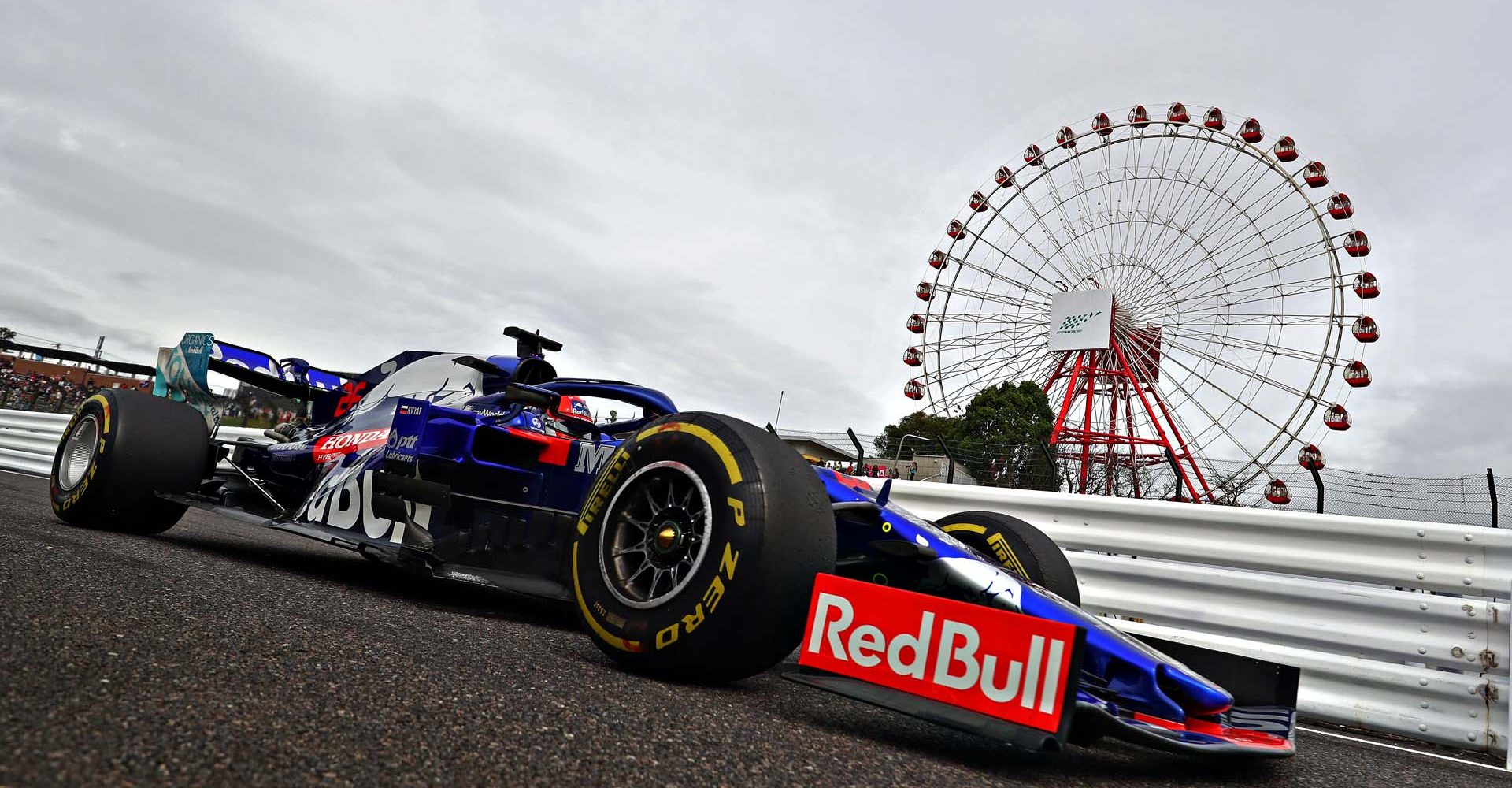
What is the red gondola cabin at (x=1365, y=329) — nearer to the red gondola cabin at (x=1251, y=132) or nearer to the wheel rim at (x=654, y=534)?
the red gondola cabin at (x=1251, y=132)

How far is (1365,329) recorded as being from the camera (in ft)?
75.5

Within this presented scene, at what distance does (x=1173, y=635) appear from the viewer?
13.9ft

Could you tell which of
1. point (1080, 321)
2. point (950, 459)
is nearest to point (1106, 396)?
point (1080, 321)

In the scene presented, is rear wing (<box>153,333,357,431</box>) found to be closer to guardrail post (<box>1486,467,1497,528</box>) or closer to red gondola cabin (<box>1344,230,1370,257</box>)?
guardrail post (<box>1486,467,1497,528</box>)

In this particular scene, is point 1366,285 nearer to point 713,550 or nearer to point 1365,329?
point 1365,329

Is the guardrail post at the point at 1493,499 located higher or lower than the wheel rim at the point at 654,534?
higher

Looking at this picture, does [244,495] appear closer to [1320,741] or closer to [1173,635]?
[1173,635]

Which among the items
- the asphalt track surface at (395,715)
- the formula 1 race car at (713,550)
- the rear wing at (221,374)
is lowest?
the asphalt track surface at (395,715)

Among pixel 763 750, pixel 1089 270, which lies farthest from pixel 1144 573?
pixel 1089 270

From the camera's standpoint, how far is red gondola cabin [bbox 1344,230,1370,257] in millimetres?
23469

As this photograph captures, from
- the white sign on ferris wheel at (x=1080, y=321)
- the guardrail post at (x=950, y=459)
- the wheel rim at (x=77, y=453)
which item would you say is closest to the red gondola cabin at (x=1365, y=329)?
the white sign on ferris wheel at (x=1080, y=321)

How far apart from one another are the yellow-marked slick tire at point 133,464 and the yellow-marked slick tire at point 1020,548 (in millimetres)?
4096

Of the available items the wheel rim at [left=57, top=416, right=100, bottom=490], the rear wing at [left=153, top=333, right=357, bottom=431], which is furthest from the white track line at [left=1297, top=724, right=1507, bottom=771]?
the wheel rim at [left=57, top=416, right=100, bottom=490]

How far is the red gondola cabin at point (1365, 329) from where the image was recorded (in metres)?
22.9
